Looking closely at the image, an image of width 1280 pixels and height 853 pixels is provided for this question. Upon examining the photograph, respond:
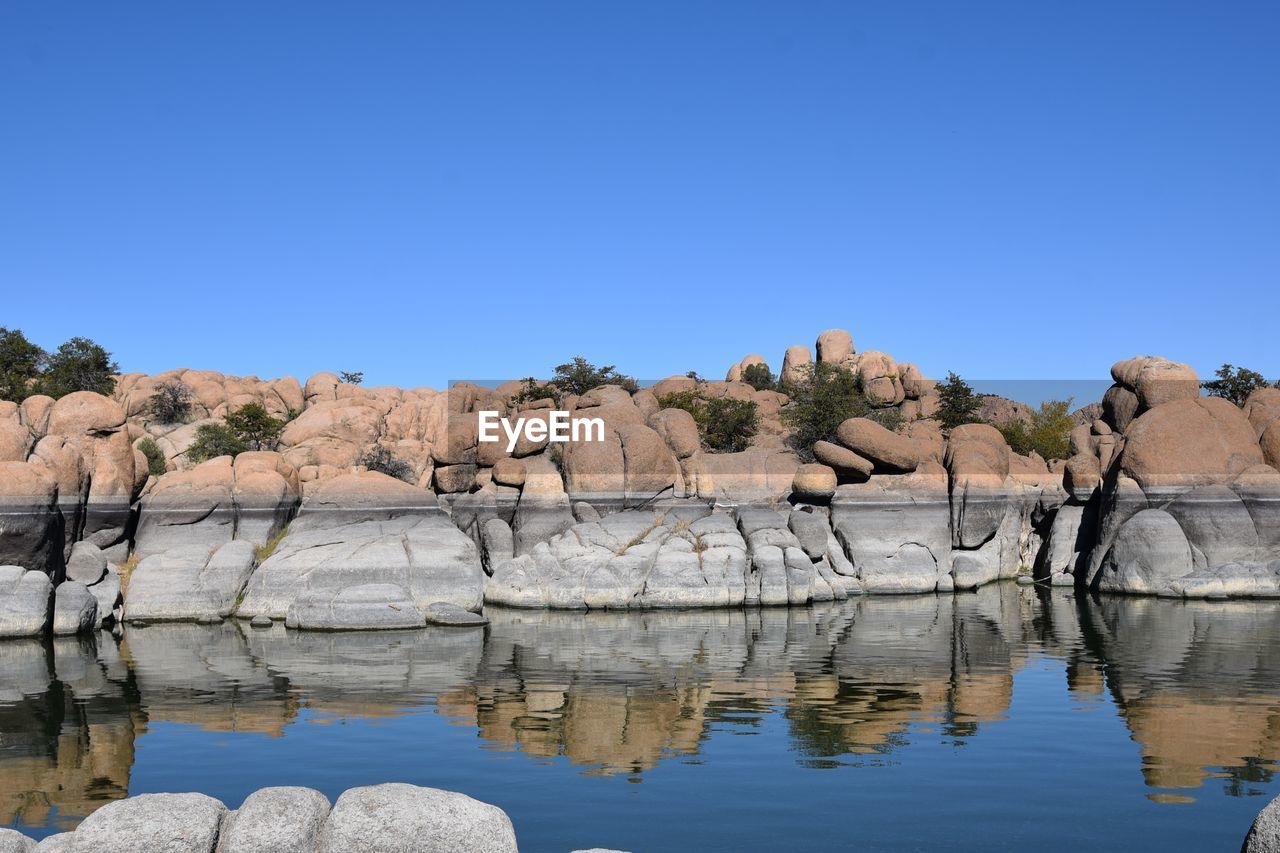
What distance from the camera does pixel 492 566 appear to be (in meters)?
42.6

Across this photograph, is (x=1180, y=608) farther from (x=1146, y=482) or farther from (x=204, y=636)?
(x=204, y=636)

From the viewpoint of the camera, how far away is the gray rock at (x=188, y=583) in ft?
116

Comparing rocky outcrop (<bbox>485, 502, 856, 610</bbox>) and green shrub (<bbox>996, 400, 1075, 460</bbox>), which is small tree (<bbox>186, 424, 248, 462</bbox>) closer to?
rocky outcrop (<bbox>485, 502, 856, 610</bbox>)

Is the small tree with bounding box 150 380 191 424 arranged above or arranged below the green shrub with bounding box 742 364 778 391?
below

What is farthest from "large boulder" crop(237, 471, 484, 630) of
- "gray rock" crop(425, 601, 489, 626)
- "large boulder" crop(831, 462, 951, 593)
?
"large boulder" crop(831, 462, 951, 593)

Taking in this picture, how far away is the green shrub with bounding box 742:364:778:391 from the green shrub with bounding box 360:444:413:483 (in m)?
39.5

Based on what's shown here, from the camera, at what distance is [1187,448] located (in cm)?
4328

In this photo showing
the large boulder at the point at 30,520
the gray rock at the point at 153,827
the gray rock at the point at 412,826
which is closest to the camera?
the gray rock at the point at 153,827

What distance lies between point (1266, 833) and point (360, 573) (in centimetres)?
2902

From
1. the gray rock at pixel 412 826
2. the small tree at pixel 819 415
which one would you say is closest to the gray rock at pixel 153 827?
the gray rock at pixel 412 826

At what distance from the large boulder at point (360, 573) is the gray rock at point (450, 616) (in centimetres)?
58

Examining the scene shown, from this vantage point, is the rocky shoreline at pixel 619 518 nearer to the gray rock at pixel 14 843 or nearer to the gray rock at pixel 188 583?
the gray rock at pixel 188 583

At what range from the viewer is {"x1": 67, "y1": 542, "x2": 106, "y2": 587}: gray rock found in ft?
118

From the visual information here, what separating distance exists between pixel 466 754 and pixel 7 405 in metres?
27.7
